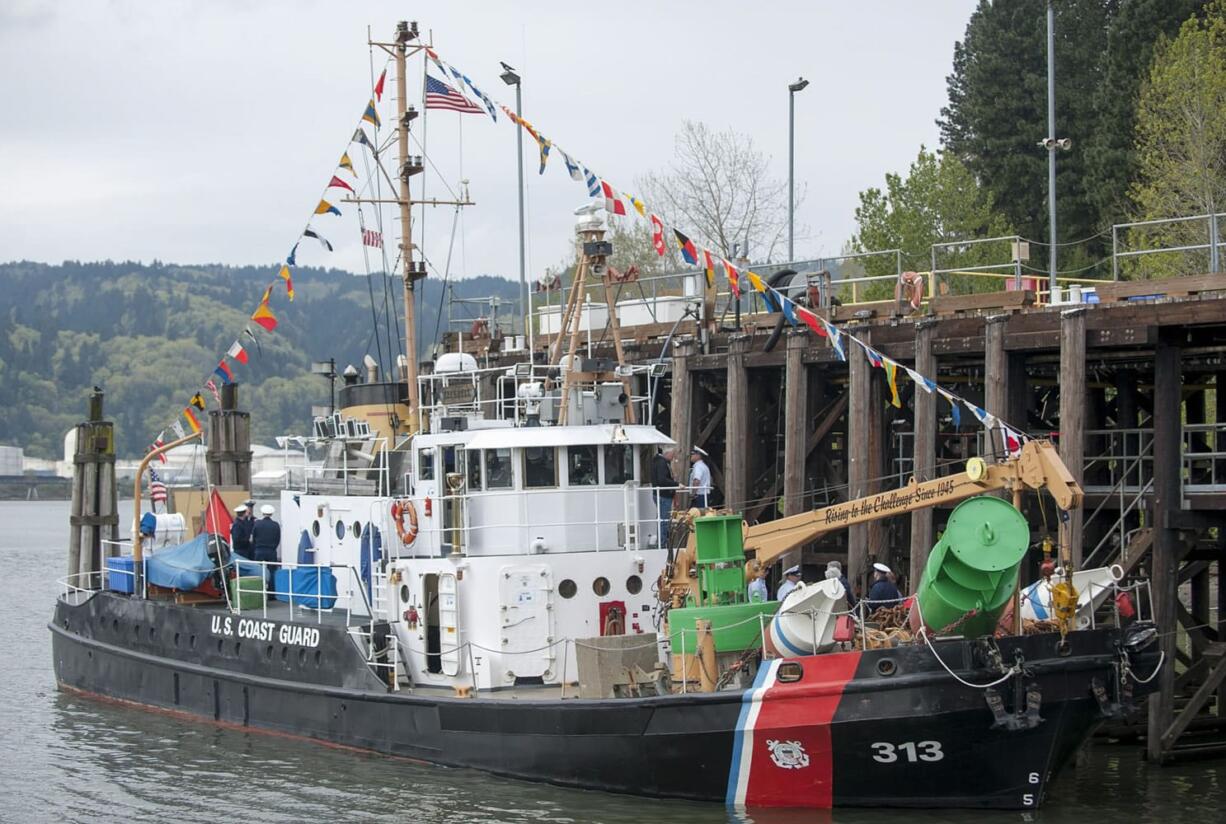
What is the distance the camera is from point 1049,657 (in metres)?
15.2

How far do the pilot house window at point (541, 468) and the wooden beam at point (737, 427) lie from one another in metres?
5.72

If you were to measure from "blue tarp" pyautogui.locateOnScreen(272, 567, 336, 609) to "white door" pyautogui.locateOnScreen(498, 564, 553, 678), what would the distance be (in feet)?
12.7

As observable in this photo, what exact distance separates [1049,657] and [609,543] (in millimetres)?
5448

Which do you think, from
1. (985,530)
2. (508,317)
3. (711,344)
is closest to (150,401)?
(508,317)

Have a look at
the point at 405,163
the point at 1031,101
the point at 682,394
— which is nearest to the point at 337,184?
the point at 405,163

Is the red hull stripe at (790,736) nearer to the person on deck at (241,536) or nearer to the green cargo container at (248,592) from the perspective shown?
the green cargo container at (248,592)

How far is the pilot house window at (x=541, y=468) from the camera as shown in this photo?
18.4m

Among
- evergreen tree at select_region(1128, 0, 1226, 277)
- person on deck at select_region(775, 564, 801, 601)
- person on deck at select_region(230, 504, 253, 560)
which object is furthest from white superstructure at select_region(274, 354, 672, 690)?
evergreen tree at select_region(1128, 0, 1226, 277)

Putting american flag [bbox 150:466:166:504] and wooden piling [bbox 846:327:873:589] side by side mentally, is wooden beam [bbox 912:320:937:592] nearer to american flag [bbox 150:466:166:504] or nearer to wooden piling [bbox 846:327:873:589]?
wooden piling [bbox 846:327:873:589]

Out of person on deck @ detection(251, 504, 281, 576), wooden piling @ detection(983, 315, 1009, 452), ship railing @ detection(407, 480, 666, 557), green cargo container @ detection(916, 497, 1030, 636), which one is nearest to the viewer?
green cargo container @ detection(916, 497, 1030, 636)

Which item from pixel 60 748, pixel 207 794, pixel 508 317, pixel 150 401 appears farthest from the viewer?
pixel 150 401

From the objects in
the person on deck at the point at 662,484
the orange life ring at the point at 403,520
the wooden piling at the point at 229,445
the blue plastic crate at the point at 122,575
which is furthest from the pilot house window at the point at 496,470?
the wooden piling at the point at 229,445

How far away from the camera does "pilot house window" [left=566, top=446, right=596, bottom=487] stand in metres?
18.5

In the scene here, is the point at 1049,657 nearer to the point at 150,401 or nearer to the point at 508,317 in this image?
the point at 508,317
